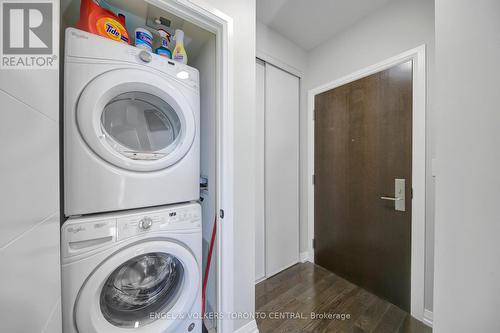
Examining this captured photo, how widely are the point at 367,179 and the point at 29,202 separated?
6.31ft

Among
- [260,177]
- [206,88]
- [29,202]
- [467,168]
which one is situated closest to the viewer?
[29,202]

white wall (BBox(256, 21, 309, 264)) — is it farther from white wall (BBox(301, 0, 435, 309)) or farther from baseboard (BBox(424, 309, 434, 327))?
baseboard (BBox(424, 309, 434, 327))

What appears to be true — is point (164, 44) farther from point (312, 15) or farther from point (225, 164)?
point (312, 15)

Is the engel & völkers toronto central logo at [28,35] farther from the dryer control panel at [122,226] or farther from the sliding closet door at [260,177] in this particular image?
the sliding closet door at [260,177]

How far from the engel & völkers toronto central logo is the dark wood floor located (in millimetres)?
1691

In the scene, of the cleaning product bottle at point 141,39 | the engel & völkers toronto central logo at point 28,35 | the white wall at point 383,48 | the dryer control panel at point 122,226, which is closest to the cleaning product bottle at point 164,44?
the cleaning product bottle at point 141,39

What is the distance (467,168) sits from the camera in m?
0.58

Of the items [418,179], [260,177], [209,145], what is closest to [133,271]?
[209,145]

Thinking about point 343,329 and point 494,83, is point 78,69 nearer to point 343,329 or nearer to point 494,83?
point 494,83

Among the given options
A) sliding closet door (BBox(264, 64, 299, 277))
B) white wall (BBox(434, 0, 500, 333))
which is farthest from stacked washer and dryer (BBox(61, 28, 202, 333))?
white wall (BBox(434, 0, 500, 333))

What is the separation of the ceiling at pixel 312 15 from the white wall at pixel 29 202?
1.68m

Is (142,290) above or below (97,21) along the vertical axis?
below

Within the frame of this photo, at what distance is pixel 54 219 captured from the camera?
0.50 meters

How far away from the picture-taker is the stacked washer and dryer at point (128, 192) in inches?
27.2
